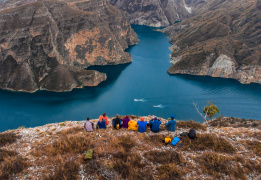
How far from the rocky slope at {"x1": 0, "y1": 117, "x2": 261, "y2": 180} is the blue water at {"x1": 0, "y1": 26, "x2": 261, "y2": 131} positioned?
3101 centimetres

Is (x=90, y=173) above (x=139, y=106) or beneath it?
above

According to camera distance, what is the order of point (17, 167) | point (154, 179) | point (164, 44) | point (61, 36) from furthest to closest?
point (164, 44)
point (61, 36)
point (17, 167)
point (154, 179)

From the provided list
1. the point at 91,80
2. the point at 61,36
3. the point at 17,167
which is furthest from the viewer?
the point at 61,36

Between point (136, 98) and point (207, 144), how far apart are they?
42440 millimetres

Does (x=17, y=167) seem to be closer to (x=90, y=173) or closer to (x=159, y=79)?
(x=90, y=173)

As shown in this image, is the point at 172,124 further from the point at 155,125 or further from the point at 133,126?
the point at 133,126

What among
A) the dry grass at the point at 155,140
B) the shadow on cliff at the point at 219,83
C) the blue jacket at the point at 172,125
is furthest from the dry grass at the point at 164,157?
the shadow on cliff at the point at 219,83

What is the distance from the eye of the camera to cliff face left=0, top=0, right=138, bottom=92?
6744 cm

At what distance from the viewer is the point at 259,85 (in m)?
71.4

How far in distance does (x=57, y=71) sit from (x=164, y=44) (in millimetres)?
88549

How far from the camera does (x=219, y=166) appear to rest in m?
13.5

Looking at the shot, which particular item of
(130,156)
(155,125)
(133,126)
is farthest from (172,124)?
(130,156)

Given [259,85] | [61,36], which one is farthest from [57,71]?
[259,85]

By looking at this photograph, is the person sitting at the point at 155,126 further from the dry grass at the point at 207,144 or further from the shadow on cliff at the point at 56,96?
the shadow on cliff at the point at 56,96
